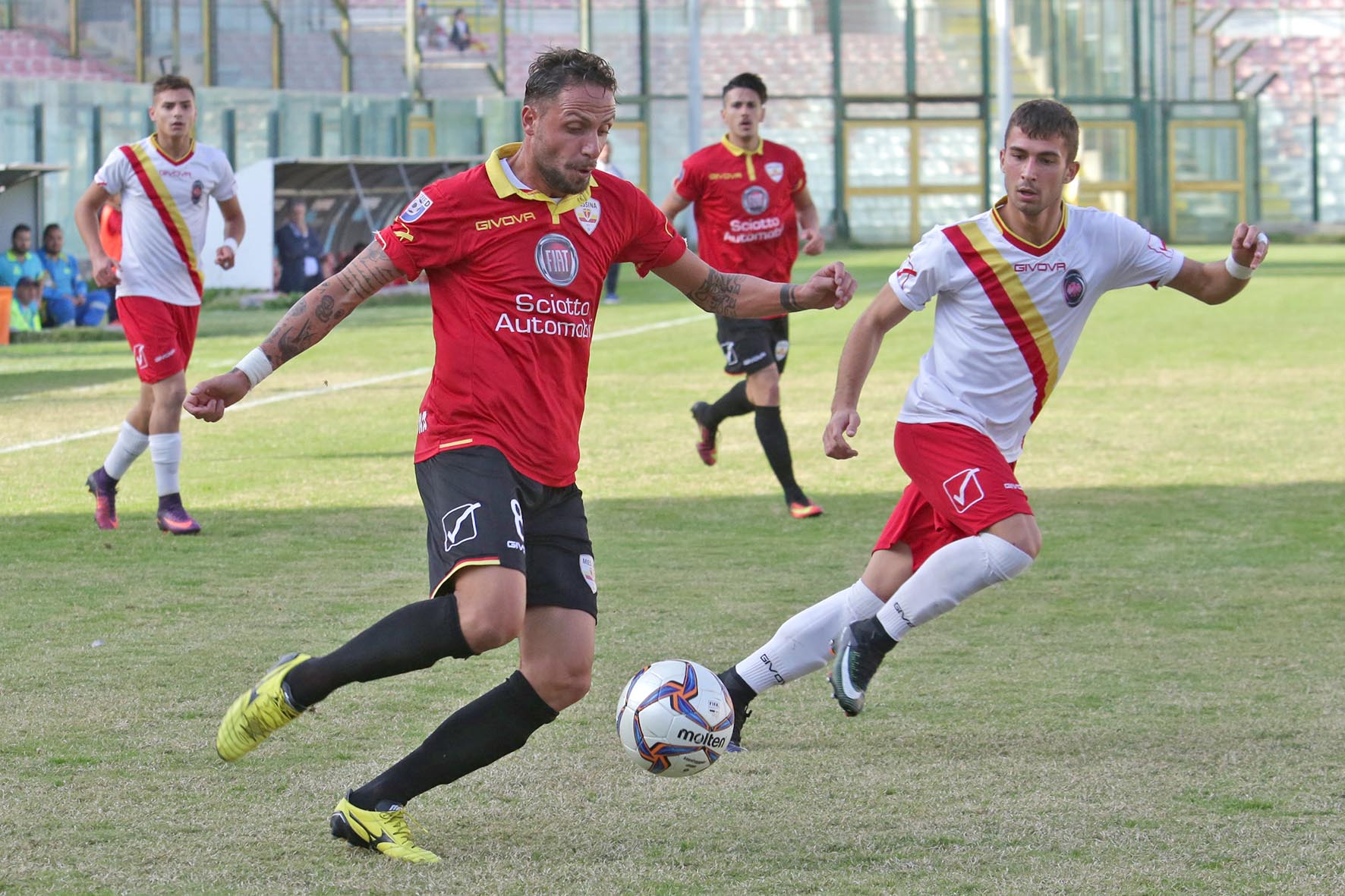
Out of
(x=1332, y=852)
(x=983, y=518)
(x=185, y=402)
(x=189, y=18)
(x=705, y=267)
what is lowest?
(x=1332, y=852)

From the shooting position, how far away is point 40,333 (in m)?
20.7

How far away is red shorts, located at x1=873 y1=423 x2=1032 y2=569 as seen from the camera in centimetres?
531

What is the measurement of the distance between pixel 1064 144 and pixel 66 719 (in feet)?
11.2

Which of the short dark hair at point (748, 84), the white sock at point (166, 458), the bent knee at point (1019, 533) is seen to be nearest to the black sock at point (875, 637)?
the bent knee at point (1019, 533)

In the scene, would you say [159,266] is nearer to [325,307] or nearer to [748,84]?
[748,84]

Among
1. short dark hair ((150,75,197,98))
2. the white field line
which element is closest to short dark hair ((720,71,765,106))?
short dark hair ((150,75,197,98))

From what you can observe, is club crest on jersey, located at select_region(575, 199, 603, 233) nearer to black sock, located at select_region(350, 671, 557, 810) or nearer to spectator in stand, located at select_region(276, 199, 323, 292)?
black sock, located at select_region(350, 671, 557, 810)

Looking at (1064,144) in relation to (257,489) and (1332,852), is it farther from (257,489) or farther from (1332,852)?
(257,489)

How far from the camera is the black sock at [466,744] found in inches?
172

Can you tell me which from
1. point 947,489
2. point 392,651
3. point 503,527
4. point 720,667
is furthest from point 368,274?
point 720,667

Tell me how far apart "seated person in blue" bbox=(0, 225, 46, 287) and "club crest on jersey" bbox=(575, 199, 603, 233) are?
1732 cm

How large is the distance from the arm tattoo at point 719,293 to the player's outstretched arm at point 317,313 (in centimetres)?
96

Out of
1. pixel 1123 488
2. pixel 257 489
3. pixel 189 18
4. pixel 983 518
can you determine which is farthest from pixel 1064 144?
pixel 189 18

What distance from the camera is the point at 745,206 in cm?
1018
